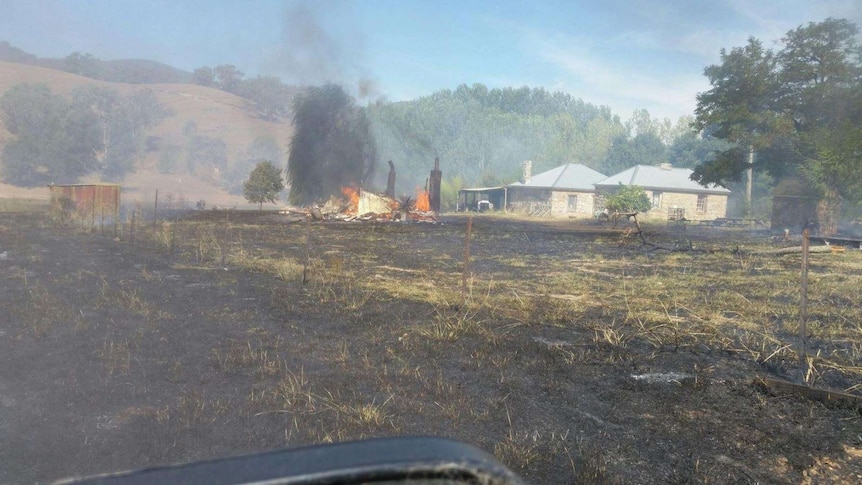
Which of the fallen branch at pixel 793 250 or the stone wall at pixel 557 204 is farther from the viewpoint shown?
the stone wall at pixel 557 204

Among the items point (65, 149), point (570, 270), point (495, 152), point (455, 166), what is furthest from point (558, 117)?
point (570, 270)

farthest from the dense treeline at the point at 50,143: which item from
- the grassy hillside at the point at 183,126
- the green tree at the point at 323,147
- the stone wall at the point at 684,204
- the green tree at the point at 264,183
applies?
the stone wall at the point at 684,204

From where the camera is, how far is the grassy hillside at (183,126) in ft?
209

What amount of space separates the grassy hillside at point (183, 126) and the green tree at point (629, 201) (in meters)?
36.8

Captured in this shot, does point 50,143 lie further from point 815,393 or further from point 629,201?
point 815,393

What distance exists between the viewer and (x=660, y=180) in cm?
5072

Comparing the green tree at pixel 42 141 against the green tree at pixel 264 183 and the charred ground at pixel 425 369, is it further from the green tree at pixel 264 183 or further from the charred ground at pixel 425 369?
the charred ground at pixel 425 369

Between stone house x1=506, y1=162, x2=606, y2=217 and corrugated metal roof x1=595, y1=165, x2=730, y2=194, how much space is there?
1850mm

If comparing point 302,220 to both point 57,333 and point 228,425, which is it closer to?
point 57,333

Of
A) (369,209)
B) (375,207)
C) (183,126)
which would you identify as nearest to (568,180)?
(375,207)

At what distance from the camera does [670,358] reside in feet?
21.5

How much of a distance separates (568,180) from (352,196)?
2325 cm

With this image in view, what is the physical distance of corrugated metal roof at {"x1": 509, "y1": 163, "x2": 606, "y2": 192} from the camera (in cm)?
5200

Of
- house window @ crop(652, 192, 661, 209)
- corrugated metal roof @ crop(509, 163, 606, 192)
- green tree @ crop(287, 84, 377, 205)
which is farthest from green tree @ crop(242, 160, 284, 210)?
house window @ crop(652, 192, 661, 209)
